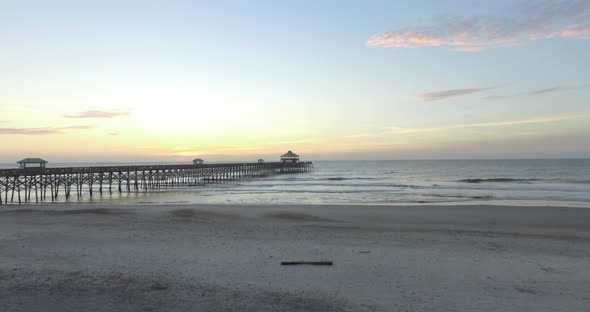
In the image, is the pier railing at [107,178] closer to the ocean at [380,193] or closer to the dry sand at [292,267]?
the ocean at [380,193]

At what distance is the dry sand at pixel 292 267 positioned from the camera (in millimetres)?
6309

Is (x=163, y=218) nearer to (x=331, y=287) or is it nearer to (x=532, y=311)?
(x=331, y=287)

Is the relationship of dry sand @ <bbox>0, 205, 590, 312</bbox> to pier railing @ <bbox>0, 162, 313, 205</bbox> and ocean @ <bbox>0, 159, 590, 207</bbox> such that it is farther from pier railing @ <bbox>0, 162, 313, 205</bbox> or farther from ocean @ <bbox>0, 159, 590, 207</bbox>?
pier railing @ <bbox>0, 162, 313, 205</bbox>

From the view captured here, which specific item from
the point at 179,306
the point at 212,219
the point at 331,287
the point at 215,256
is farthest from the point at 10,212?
the point at 331,287

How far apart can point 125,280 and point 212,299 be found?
2119mm

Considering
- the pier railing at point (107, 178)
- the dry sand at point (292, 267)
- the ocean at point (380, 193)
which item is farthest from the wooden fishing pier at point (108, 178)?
the dry sand at point (292, 267)

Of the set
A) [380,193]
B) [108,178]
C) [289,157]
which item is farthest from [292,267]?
[289,157]

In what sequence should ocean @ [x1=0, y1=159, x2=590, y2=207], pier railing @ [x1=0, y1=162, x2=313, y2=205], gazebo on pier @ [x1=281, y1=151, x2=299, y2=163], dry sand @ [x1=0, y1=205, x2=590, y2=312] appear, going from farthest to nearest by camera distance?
gazebo on pier @ [x1=281, y1=151, x2=299, y2=163] < pier railing @ [x1=0, y1=162, x2=313, y2=205] < ocean @ [x1=0, y1=159, x2=590, y2=207] < dry sand @ [x1=0, y1=205, x2=590, y2=312]

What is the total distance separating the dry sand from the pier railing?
1586cm

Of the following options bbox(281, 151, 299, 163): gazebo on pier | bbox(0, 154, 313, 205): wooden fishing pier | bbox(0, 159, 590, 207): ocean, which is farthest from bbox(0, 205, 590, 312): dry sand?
bbox(281, 151, 299, 163): gazebo on pier

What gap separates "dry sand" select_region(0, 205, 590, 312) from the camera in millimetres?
6309

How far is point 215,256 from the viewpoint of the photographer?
9.31m

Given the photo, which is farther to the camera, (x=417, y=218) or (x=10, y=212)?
(x=10, y=212)

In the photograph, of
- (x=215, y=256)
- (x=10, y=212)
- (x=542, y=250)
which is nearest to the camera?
(x=215, y=256)
